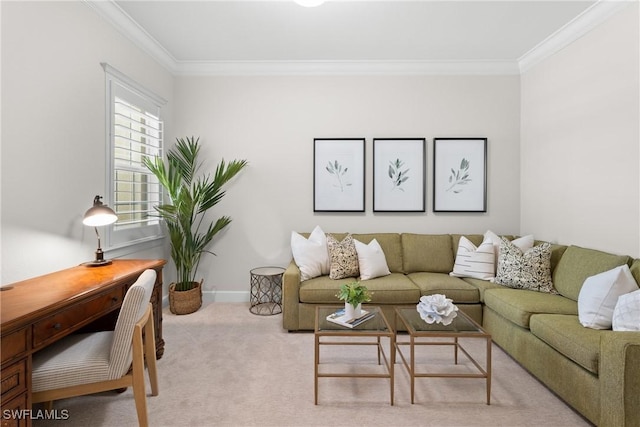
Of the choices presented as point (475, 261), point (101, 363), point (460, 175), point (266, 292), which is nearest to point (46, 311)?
point (101, 363)

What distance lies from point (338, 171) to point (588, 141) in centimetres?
247

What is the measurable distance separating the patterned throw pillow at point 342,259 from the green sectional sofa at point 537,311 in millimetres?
135

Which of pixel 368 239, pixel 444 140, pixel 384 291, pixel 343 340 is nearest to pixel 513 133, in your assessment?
pixel 444 140

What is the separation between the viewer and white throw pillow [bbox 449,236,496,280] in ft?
10.9

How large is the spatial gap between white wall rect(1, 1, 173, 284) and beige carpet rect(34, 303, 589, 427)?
3.47ft

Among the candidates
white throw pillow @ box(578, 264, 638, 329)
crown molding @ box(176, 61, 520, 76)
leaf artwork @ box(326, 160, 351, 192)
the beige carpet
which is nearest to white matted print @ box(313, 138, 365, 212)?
leaf artwork @ box(326, 160, 351, 192)

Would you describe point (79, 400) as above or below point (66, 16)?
below

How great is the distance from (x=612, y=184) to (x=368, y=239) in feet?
7.40

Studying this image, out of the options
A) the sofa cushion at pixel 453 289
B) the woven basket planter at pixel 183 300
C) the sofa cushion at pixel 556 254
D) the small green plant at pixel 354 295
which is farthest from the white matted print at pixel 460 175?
the woven basket planter at pixel 183 300

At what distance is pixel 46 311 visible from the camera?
1.48m

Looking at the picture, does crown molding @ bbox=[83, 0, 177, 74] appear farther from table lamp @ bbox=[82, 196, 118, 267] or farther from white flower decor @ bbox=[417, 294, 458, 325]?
white flower decor @ bbox=[417, 294, 458, 325]

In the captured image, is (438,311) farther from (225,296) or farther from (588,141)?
(225,296)

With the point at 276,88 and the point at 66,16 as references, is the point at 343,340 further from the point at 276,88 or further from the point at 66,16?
the point at 66,16

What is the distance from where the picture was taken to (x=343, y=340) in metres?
2.95
